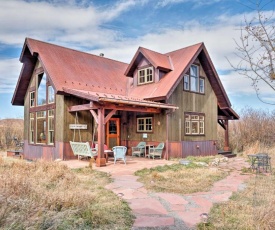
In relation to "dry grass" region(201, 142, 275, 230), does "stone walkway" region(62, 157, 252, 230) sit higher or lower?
lower

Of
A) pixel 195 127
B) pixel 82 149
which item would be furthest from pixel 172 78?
pixel 82 149

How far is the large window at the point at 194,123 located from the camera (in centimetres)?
1412

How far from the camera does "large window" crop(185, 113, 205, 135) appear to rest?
46.3ft

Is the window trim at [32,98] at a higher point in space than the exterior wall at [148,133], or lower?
higher

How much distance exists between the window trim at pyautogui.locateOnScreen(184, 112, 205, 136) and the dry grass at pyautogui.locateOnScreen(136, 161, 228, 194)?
486 cm

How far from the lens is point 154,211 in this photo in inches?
187

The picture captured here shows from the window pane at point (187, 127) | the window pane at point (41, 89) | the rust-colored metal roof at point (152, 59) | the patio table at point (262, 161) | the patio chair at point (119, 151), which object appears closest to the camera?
the patio table at point (262, 161)

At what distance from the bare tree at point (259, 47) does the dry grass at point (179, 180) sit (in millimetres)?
3478

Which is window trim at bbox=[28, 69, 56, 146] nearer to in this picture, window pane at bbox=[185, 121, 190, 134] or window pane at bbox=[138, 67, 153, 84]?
window pane at bbox=[138, 67, 153, 84]

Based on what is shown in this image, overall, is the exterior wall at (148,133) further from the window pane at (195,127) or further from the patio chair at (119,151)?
the patio chair at (119,151)

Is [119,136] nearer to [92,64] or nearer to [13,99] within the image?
[92,64]

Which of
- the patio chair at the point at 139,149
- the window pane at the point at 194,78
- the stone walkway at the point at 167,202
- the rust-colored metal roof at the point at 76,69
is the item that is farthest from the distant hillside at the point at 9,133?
the stone walkway at the point at 167,202

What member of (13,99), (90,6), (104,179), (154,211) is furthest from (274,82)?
(13,99)

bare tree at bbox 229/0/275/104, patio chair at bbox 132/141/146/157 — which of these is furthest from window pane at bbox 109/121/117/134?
bare tree at bbox 229/0/275/104
